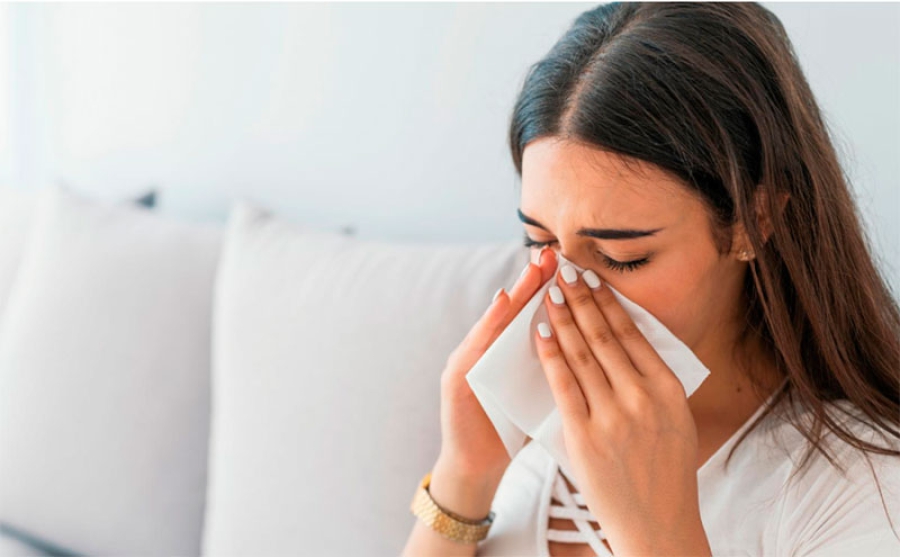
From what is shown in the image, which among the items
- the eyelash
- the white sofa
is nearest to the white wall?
the white sofa

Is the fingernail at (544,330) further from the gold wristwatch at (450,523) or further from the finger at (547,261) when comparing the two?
the gold wristwatch at (450,523)

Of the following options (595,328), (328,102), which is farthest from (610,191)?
(328,102)

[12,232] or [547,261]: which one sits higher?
[547,261]

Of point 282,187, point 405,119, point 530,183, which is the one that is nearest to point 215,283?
point 282,187

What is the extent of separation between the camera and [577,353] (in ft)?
3.24

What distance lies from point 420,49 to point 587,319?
78 cm

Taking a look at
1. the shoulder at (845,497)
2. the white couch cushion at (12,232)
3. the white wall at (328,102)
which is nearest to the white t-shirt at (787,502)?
the shoulder at (845,497)

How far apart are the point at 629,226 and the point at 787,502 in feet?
1.15

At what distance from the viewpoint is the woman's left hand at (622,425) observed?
93 cm

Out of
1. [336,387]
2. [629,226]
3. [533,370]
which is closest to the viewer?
[629,226]

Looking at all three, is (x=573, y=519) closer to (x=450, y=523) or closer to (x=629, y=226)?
(x=450, y=523)

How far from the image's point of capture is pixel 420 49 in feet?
5.22

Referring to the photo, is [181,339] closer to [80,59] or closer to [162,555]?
[162,555]

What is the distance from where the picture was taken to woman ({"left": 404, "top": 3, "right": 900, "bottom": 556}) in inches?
36.9
